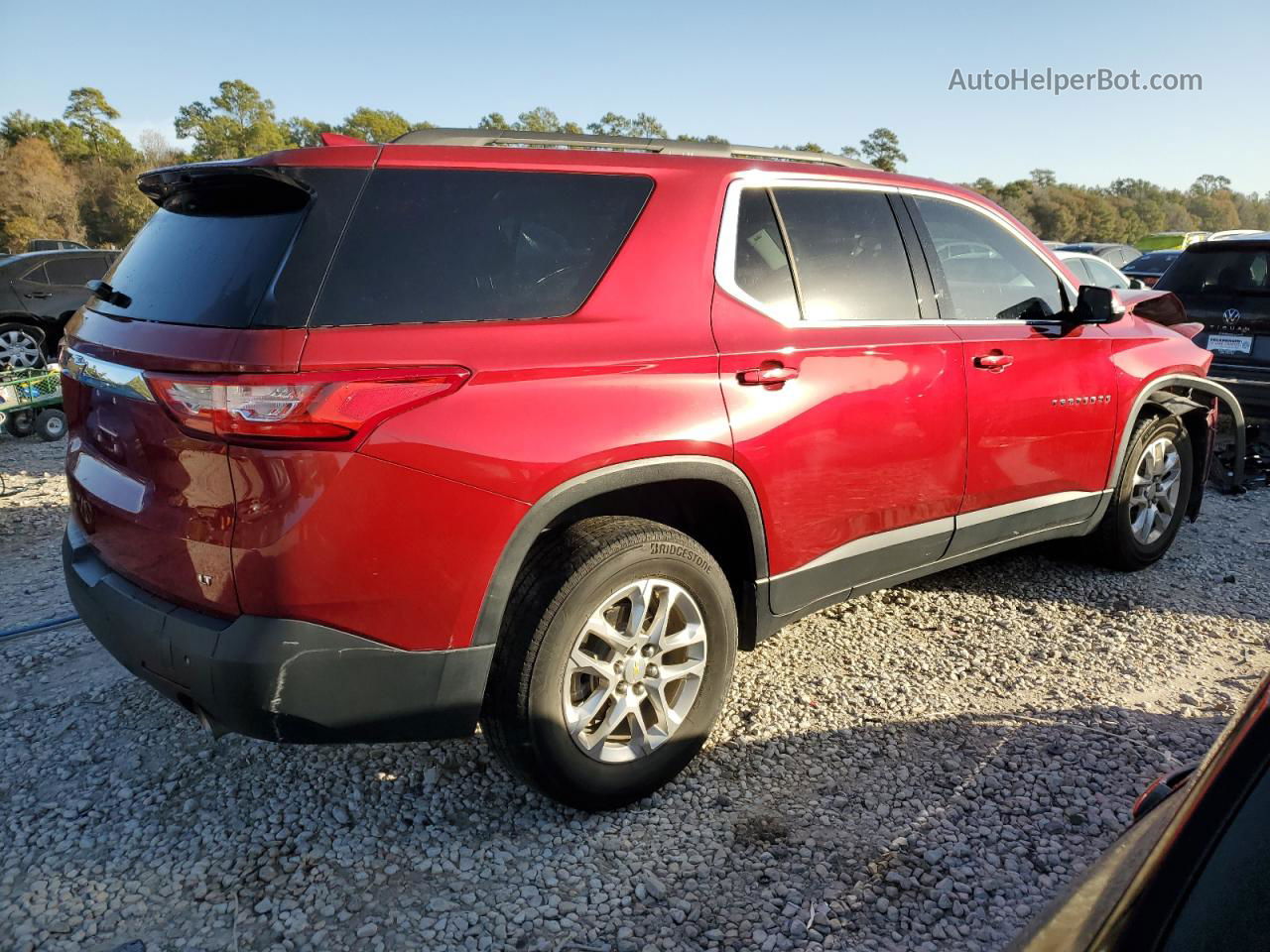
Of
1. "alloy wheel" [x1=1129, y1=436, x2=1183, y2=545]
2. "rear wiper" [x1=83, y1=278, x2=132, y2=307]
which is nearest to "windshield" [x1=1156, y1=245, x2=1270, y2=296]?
"alloy wheel" [x1=1129, y1=436, x2=1183, y2=545]

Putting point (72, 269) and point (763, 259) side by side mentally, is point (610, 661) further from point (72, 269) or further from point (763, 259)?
point (72, 269)

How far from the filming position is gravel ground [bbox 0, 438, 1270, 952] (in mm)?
2295

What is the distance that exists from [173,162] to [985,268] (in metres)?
49.6

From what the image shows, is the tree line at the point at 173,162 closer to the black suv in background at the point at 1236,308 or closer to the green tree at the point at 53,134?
the green tree at the point at 53,134

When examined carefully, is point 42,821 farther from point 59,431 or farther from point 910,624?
point 59,431

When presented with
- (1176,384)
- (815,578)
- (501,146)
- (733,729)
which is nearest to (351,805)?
(733,729)

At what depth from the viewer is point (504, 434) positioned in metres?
2.26

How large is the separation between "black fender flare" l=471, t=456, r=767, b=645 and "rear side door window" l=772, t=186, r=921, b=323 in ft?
2.23

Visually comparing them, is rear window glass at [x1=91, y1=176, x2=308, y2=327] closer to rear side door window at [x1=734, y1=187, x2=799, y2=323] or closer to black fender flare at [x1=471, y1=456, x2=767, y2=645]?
black fender flare at [x1=471, y1=456, x2=767, y2=645]

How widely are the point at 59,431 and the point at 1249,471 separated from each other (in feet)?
32.2

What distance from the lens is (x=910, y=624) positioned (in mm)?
4066

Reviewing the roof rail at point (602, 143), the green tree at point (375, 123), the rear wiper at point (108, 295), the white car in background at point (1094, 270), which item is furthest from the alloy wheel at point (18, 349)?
the green tree at point (375, 123)

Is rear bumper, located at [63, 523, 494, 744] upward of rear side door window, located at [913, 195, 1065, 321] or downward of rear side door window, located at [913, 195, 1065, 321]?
downward

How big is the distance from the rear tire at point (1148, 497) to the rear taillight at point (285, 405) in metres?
3.66
